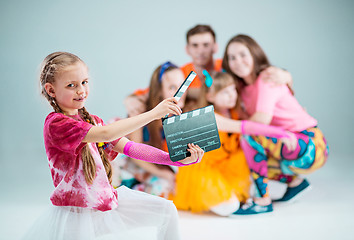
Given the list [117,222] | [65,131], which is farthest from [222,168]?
[65,131]

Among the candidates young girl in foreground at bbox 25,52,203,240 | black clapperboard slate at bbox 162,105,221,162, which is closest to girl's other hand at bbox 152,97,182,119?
young girl in foreground at bbox 25,52,203,240

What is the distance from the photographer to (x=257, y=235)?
10.2 ft

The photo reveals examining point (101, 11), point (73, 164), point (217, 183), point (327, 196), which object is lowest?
A: point (327, 196)

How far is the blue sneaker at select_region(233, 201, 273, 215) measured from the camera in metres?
3.58

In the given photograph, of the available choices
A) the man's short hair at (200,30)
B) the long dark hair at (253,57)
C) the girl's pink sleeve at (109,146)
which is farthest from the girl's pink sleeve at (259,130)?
the girl's pink sleeve at (109,146)

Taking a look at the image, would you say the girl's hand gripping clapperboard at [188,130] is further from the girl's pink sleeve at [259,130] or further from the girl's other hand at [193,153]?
the girl's pink sleeve at [259,130]

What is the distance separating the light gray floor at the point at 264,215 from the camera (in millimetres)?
3156

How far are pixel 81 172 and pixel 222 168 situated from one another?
187cm

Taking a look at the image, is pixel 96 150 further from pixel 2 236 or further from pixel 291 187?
pixel 291 187

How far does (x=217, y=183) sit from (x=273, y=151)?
1.86 ft

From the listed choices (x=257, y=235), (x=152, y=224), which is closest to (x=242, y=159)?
(x=257, y=235)

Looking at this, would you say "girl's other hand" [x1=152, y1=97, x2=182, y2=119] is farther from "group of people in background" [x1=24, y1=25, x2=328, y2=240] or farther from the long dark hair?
the long dark hair

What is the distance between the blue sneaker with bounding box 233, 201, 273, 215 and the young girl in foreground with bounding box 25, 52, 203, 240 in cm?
137

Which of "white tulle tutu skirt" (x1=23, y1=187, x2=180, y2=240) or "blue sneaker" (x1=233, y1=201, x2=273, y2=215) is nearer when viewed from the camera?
"white tulle tutu skirt" (x1=23, y1=187, x2=180, y2=240)
